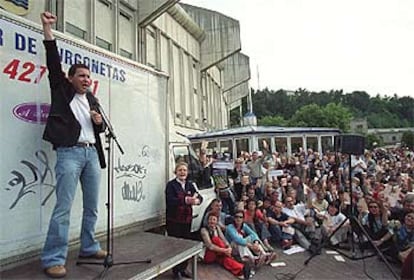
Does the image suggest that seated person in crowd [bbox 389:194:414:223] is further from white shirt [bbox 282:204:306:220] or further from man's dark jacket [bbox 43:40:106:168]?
man's dark jacket [bbox 43:40:106:168]

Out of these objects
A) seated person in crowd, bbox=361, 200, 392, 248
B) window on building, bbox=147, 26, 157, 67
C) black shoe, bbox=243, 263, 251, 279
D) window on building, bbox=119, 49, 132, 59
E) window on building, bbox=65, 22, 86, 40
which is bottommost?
black shoe, bbox=243, 263, 251, 279

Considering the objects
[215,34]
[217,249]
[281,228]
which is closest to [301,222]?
[281,228]

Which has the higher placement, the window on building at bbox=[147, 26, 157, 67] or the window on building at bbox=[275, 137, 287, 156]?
the window on building at bbox=[147, 26, 157, 67]

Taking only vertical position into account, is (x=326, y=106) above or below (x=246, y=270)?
above

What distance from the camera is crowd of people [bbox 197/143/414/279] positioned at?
643 cm

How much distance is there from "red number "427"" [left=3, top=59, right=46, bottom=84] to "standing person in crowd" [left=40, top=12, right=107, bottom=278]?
233 millimetres

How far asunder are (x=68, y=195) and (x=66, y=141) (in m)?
0.46

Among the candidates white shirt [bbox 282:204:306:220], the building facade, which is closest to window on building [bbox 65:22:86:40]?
the building facade

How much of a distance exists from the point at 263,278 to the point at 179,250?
2.51 metres

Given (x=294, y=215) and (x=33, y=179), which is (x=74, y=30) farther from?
(x=33, y=179)

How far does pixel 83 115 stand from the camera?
10.5 ft

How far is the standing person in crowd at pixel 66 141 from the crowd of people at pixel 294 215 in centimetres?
359

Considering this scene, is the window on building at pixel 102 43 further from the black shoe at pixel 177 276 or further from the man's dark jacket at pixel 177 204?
the black shoe at pixel 177 276

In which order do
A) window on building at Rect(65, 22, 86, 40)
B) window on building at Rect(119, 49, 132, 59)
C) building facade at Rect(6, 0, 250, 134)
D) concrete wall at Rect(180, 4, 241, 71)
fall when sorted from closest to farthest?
window on building at Rect(65, 22, 86, 40) → building facade at Rect(6, 0, 250, 134) → window on building at Rect(119, 49, 132, 59) → concrete wall at Rect(180, 4, 241, 71)
